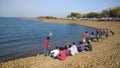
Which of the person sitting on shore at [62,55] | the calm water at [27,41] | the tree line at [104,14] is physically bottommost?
the calm water at [27,41]

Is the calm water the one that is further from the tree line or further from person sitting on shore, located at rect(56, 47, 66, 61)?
the tree line

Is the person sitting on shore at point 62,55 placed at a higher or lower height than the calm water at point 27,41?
higher

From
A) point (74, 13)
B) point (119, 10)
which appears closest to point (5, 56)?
point (119, 10)

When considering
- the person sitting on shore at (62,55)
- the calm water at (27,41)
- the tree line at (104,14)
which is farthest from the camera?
the tree line at (104,14)

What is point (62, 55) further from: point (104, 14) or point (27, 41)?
point (104, 14)

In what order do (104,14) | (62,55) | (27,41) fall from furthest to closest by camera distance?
(104,14), (27,41), (62,55)

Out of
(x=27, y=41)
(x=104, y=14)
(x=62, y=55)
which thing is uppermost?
(x=104, y=14)

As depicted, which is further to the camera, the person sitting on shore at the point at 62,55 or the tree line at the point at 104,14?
the tree line at the point at 104,14

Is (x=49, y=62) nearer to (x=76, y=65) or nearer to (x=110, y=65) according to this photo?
(x=76, y=65)

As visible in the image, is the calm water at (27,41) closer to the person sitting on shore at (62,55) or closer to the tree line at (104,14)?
the person sitting on shore at (62,55)

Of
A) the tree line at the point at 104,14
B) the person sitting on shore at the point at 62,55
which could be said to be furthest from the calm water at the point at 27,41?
the tree line at the point at 104,14

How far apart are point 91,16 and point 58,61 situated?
11812cm

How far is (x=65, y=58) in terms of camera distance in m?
14.8

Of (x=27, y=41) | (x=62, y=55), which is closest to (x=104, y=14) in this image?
(x=27, y=41)
